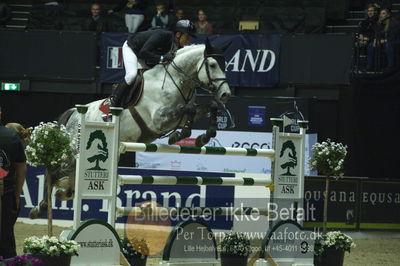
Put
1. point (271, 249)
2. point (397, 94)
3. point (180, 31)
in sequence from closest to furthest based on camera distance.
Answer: point (271, 249) < point (180, 31) < point (397, 94)

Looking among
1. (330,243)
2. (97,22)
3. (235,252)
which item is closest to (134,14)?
(97,22)

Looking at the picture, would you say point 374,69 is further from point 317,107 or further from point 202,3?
point 202,3

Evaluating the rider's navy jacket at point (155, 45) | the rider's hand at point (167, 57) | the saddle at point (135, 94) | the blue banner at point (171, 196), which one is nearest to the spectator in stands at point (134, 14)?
the blue banner at point (171, 196)

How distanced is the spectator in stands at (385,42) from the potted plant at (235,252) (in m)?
8.41

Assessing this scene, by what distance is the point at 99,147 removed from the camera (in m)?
8.09

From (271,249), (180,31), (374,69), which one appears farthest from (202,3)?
(271,249)

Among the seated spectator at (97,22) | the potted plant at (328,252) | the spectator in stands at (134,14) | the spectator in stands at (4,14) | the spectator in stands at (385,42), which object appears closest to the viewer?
the potted plant at (328,252)

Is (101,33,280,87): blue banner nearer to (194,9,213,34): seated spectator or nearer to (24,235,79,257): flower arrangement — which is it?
(194,9,213,34): seated spectator

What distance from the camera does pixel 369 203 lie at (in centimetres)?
1487

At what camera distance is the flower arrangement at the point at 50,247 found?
7359 mm

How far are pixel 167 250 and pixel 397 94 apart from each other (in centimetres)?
Result: 960

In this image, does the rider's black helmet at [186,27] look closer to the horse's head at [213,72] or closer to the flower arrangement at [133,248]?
the horse's head at [213,72]

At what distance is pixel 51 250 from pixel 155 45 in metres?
3.70

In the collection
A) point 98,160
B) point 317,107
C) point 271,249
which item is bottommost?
point 271,249
